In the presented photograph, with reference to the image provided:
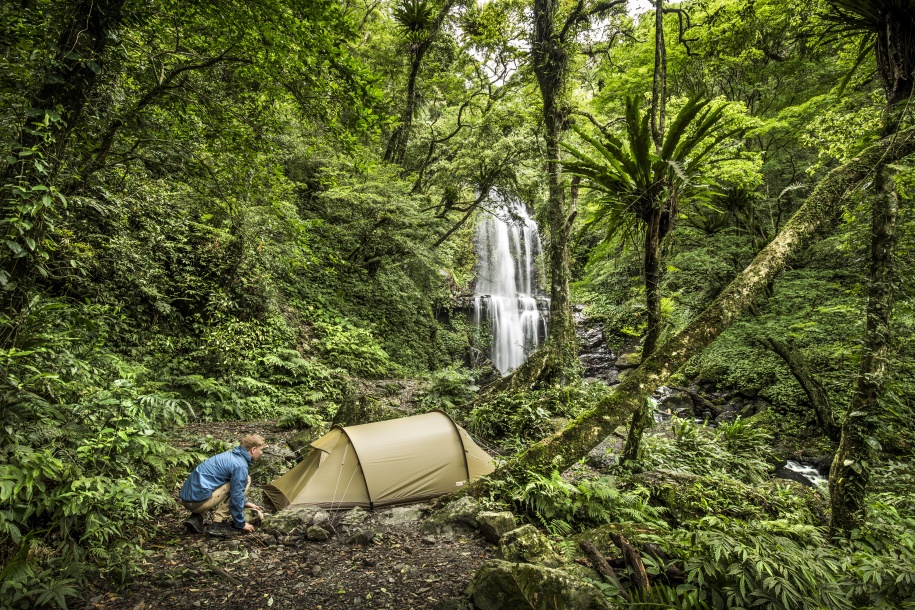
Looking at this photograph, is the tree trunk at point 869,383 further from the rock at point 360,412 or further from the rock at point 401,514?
the rock at point 360,412

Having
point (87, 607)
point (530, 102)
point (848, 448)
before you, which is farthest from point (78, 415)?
point (530, 102)

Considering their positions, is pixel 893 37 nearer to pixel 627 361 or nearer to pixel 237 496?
pixel 237 496

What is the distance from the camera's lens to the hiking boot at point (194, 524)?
4.01 metres

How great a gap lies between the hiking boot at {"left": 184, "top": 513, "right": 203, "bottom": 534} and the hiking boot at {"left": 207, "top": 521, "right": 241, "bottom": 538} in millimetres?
97

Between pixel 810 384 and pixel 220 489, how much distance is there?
10494 millimetres

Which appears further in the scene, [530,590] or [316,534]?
[316,534]

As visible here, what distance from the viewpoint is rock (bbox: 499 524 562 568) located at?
3.11 meters

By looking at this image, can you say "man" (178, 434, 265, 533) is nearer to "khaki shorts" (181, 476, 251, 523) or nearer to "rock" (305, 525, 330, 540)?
"khaki shorts" (181, 476, 251, 523)

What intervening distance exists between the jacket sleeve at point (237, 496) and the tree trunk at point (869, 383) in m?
5.35

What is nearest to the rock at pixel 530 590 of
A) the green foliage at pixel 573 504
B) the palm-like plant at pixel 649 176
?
the green foliage at pixel 573 504

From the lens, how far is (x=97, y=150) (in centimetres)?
405

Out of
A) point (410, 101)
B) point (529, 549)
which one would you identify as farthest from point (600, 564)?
point (410, 101)

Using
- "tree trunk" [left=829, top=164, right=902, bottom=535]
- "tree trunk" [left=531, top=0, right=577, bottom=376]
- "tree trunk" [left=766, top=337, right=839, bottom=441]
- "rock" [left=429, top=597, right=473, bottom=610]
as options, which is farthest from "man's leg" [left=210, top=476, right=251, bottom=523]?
"tree trunk" [left=766, top=337, right=839, bottom=441]

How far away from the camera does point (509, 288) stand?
2011 centimetres
